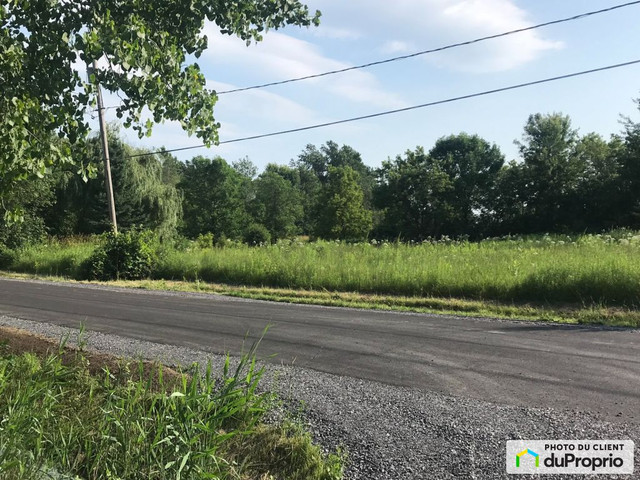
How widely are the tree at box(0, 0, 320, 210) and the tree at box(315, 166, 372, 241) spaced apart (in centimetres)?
5173

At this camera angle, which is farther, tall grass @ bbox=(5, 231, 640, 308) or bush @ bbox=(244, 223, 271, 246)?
bush @ bbox=(244, 223, 271, 246)

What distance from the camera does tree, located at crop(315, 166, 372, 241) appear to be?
5869 centimetres

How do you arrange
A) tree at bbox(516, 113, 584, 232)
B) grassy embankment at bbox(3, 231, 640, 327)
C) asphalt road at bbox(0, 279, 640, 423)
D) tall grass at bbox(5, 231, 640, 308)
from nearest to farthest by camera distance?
asphalt road at bbox(0, 279, 640, 423), grassy embankment at bbox(3, 231, 640, 327), tall grass at bbox(5, 231, 640, 308), tree at bbox(516, 113, 584, 232)

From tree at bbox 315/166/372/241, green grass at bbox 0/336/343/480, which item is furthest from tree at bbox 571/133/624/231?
green grass at bbox 0/336/343/480

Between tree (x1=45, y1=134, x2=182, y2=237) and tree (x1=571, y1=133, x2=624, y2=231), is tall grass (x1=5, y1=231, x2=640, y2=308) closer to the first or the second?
tree (x1=45, y1=134, x2=182, y2=237)

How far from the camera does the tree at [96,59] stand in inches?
198

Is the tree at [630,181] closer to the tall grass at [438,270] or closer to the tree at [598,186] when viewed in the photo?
the tree at [598,186]

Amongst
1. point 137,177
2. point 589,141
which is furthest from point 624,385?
point 589,141

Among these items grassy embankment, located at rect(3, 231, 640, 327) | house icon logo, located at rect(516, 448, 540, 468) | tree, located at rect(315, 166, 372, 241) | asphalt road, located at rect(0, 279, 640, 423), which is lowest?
house icon logo, located at rect(516, 448, 540, 468)

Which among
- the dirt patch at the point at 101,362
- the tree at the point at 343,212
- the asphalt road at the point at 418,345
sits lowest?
the asphalt road at the point at 418,345

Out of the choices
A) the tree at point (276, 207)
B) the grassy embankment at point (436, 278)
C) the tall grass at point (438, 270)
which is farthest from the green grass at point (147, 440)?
the tree at point (276, 207)

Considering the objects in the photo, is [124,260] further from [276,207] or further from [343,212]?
[276,207]

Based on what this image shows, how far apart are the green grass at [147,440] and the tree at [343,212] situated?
53859mm

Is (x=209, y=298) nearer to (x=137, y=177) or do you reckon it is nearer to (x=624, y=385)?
(x=624, y=385)
